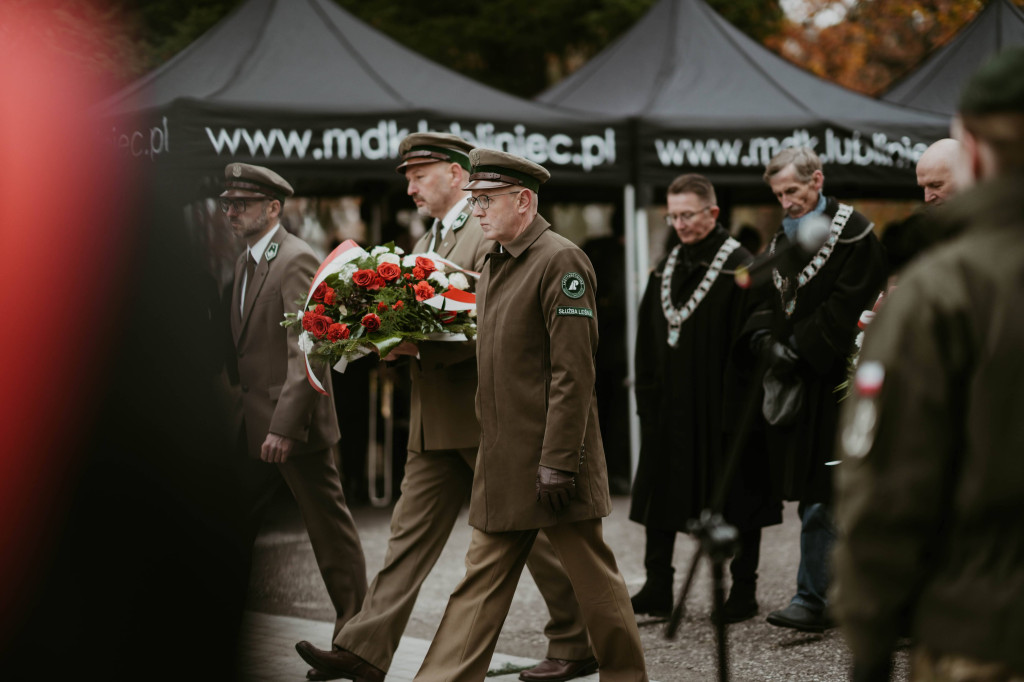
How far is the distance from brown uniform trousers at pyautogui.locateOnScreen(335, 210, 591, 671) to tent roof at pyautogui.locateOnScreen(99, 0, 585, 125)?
12.2 ft

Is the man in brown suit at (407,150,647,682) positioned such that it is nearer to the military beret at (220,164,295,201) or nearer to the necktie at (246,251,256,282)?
the necktie at (246,251,256,282)

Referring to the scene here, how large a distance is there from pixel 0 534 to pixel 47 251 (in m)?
0.59

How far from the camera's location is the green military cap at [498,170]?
4660 millimetres

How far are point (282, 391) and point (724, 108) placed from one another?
18.2ft

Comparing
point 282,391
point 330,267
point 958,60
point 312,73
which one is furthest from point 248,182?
point 958,60

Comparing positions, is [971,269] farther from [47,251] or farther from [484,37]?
[484,37]

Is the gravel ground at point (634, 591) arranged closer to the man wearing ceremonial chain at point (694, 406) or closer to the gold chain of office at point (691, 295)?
the man wearing ceremonial chain at point (694, 406)

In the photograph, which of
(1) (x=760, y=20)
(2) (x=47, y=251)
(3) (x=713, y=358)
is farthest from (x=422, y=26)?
(2) (x=47, y=251)

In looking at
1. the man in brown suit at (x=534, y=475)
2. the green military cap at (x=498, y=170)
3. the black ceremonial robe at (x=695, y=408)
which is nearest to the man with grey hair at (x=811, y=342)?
the black ceremonial robe at (x=695, y=408)

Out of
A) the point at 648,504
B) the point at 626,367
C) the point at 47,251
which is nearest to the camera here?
the point at 47,251

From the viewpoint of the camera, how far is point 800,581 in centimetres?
609

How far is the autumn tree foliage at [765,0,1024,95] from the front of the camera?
72.4ft

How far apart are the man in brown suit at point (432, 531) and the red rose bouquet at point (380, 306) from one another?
0.11 metres

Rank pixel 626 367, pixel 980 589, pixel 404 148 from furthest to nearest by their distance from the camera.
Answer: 1. pixel 626 367
2. pixel 404 148
3. pixel 980 589
